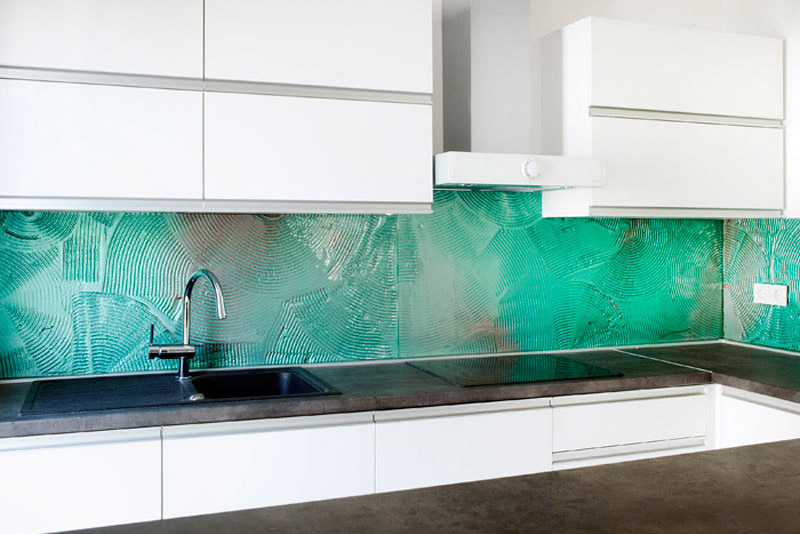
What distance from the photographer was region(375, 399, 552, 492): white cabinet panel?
2.52 m

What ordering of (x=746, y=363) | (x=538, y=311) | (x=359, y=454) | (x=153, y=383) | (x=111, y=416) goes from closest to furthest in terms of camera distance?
(x=111, y=416) < (x=359, y=454) < (x=153, y=383) < (x=746, y=363) < (x=538, y=311)

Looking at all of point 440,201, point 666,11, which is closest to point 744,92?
point 666,11

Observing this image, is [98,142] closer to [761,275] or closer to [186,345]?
[186,345]

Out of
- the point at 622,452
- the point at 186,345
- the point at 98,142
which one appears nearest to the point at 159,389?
the point at 186,345

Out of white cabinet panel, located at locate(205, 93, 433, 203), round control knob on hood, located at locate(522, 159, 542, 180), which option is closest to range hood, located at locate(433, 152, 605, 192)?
round control knob on hood, located at locate(522, 159, 542, 180)

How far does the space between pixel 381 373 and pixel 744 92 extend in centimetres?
194

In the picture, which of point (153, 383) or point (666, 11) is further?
point (666, 11)

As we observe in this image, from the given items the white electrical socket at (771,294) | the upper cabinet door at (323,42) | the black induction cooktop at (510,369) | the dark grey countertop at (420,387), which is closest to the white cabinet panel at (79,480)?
the dark grey countertop at (420,387)

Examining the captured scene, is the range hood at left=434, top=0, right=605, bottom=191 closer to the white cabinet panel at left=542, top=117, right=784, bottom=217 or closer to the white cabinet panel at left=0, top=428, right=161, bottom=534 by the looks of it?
the white cabinet panel at left=542, top=117, right=784, bottom=217

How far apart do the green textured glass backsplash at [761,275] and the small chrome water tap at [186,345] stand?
2433mm

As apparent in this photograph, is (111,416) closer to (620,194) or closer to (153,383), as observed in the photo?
(153,383)

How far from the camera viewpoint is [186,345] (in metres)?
2.77

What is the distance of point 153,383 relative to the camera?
2.70 m

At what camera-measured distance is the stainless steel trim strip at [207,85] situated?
2.38 metres
